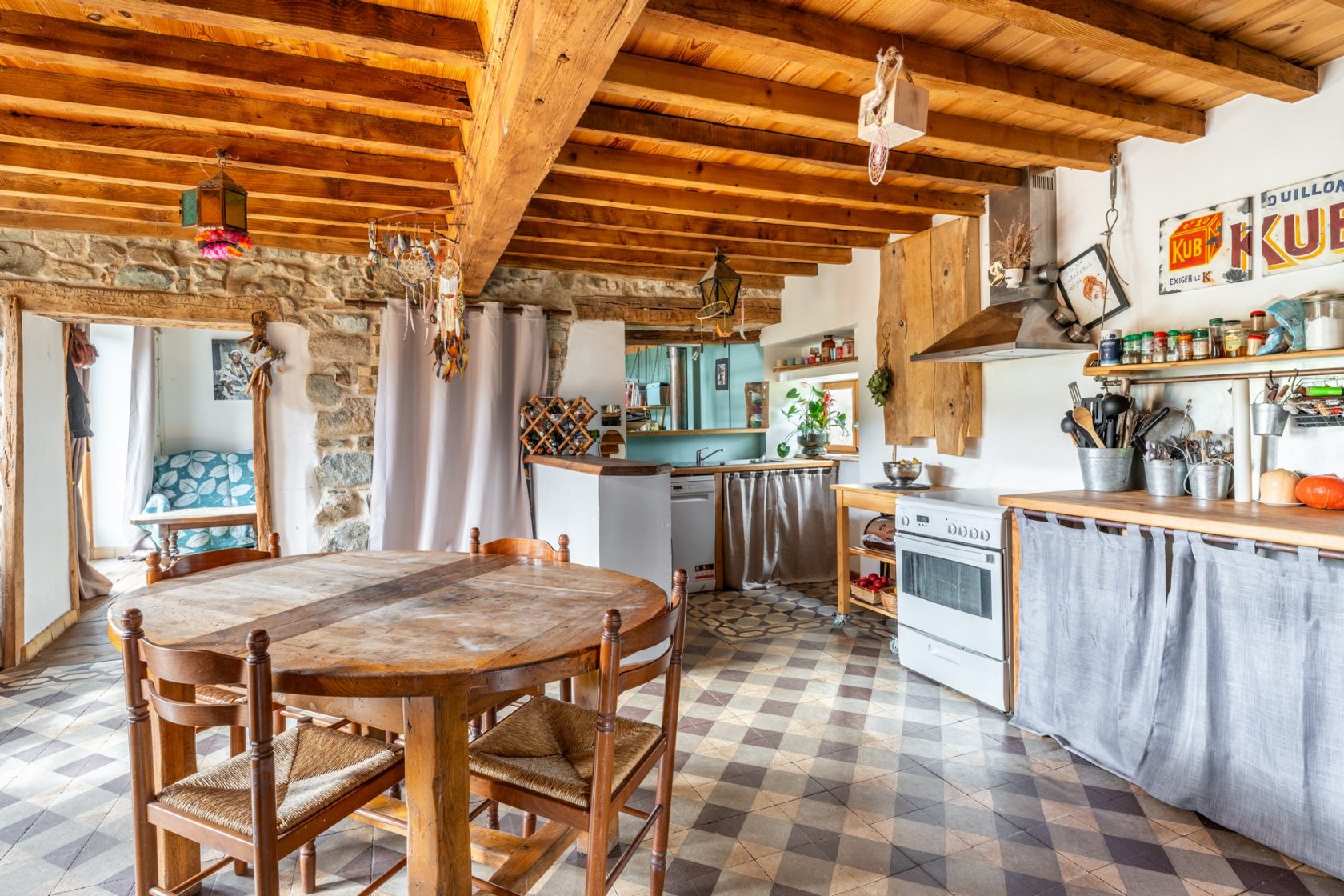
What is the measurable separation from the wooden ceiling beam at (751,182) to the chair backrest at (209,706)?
2.02 metres

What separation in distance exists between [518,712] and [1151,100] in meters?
2.93

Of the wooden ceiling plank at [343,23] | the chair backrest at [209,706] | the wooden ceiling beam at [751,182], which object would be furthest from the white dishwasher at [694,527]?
the chair backrest at [209,706]

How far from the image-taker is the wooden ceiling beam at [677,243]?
12.2 feet

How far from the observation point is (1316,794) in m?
1.79

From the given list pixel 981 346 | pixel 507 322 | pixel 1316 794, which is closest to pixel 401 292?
pixel 507 322

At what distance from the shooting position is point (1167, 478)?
2549mm

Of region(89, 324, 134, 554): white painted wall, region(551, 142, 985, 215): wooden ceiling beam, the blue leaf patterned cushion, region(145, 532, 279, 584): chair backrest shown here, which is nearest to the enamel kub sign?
region(551, 142, 985, 215): wooden ceiling beam

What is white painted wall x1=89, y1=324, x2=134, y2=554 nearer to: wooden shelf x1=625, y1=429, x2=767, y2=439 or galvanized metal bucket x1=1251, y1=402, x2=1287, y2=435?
wooden shelf x1=625, y1=429, x2=767, y2=439

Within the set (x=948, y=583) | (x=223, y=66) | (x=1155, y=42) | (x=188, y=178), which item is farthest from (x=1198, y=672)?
(x=188, y=178)

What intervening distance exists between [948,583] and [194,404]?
6573 mm

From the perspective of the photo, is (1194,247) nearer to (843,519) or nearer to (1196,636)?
(1196,636)

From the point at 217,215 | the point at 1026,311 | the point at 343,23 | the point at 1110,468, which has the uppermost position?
the point at 343,23

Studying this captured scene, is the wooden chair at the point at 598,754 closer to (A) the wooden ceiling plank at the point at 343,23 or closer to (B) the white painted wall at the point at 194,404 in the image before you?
(A) the wooden ceiling plank at the point at 343,23

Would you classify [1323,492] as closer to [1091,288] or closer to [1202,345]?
[1202,345]
